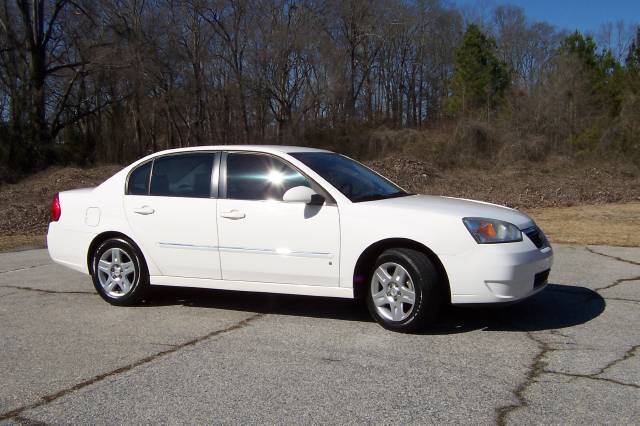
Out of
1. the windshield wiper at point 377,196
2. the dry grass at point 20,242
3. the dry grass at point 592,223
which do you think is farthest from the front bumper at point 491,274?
the dry grass at point 20,242

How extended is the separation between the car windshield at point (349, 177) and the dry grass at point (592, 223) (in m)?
5.50

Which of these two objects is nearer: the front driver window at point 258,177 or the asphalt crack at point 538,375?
the asphalt crack at point 538,375

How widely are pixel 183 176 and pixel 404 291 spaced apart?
8.56 ft

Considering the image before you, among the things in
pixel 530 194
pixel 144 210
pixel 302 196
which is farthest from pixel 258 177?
pixel 530 194

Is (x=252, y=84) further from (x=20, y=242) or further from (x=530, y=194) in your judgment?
(x=20, y=242)

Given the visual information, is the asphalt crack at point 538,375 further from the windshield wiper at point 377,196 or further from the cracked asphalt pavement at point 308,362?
the windshield wiper at point 377,196

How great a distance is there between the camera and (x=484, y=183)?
69.9 feet

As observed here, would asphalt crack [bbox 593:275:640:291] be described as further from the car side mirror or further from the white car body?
the car side mirror

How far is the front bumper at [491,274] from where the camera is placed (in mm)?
5238

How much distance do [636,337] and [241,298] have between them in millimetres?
3905

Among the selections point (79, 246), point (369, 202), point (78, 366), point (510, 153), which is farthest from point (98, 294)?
point (510, 153)

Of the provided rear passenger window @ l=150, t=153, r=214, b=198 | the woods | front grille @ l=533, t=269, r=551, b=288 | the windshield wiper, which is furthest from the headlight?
the woods

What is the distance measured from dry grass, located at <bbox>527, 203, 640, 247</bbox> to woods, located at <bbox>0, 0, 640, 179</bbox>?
37.4 feet

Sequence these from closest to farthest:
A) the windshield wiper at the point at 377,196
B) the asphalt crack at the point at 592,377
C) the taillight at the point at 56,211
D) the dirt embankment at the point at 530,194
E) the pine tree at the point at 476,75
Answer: the asphalt crack at the point at 592,377, the windshield wiper at the point at 377,196, the taillight at the point at 56,211, the dirt embankment at the point at 530,194, the pine tree at the point at 476,75
